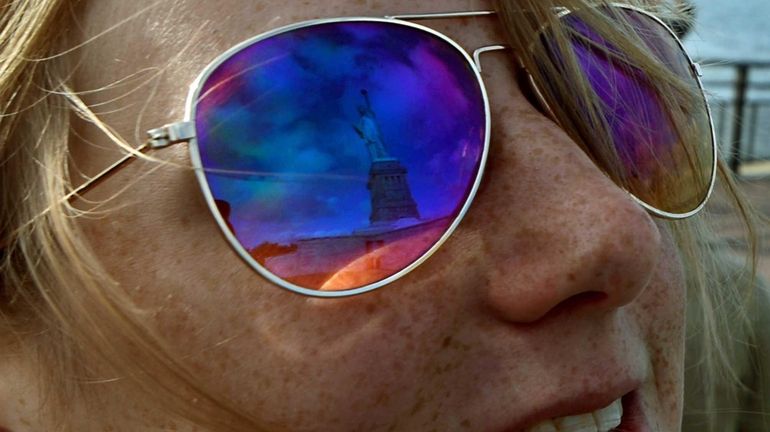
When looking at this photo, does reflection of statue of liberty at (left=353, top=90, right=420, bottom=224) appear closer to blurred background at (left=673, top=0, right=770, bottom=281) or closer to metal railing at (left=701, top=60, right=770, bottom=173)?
blurred background at (left=673, top=0, right=770, bottom=281)

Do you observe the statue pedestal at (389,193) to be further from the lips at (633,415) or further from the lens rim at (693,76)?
the lips at (633,415)

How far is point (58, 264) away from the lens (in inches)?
50.8

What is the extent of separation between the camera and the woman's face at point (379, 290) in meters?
1.22

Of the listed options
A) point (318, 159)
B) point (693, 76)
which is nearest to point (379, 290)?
point (318, 159)

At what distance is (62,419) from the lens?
1.39 m

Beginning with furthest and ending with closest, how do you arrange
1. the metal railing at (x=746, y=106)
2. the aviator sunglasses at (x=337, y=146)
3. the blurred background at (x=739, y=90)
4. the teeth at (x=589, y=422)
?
the metal railing at (x=746, y=106)
the blurred background at (x=739, y=90)
the teeth at (x=589, y=422)
the aviator sunglasses at (x=337, y=146)

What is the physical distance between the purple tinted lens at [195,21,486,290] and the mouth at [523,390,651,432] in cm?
32

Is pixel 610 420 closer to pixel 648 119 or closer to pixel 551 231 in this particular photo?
pixel 551 231

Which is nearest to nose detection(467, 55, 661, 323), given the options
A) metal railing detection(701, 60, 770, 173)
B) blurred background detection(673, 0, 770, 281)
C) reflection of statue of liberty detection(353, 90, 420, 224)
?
reflection of statue of liberty detection(353, 90, 420, 224)

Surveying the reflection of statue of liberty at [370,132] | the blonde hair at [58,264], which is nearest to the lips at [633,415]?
the blonde hair at [58,264]

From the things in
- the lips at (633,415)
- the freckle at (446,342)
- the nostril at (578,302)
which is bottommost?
the lips at (633,415)

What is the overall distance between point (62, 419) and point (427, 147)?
67cm

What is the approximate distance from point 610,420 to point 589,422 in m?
0.05

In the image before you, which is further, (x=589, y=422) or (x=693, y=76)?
(x=693, y=76)
